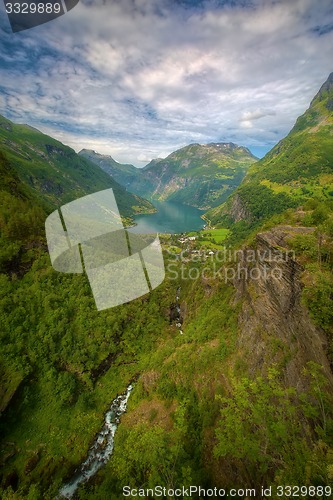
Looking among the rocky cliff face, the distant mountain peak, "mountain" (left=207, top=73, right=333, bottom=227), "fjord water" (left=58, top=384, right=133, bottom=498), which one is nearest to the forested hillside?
the rocky cliff face

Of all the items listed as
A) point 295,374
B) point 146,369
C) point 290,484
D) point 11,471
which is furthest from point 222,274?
point 11,471

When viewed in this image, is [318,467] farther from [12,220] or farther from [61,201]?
[61,201]

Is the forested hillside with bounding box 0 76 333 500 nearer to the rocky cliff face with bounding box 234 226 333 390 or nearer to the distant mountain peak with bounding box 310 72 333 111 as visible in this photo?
the rocky cliff face with bounding box 234 226 333 390

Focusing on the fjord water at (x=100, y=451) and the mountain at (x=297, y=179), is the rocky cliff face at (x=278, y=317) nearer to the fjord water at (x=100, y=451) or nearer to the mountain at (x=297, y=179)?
the fjord water at (x=100, y=451)

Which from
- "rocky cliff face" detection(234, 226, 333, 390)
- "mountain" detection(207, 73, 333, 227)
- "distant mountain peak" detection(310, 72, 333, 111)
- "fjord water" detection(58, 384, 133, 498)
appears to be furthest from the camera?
"distant mountain peak" detection(310, 72, 333, 111)

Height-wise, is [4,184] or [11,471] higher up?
[4,184]
